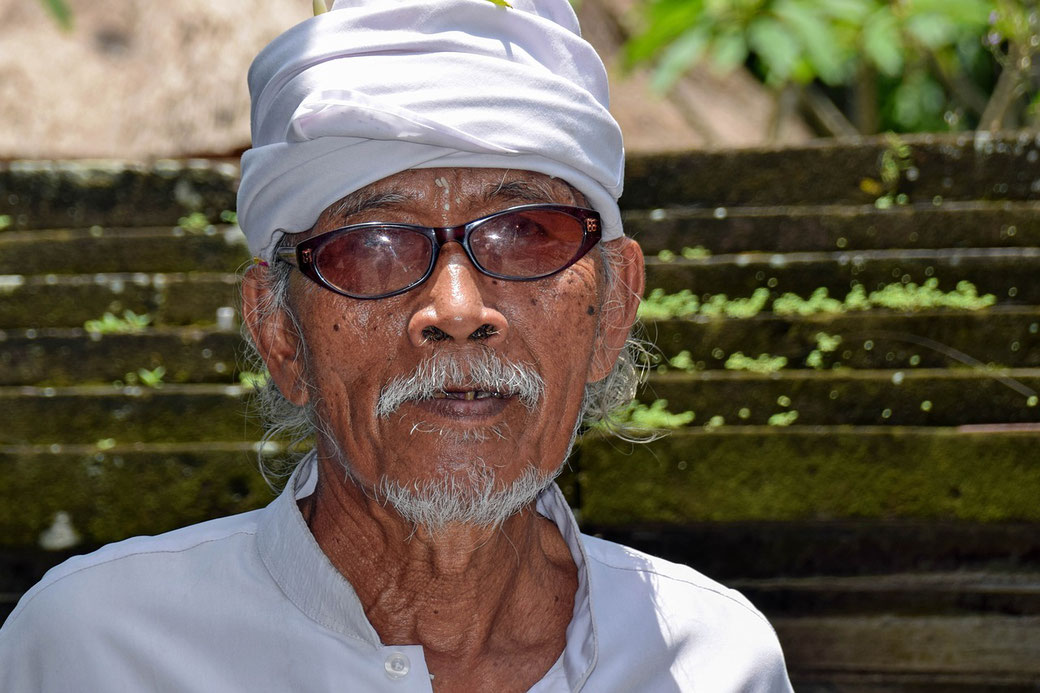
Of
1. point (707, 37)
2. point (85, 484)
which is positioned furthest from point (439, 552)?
point (707, 37)

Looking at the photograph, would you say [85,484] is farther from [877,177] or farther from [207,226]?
[877,177]

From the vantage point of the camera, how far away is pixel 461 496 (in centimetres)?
187

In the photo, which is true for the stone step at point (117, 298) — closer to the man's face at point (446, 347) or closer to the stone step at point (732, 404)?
the stone step at point (732, 404)

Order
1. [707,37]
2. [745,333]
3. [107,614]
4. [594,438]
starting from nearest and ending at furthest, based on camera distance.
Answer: [107,614] → [594,438] → [745,333] → [707,37]

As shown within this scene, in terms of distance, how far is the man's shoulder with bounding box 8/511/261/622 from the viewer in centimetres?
186

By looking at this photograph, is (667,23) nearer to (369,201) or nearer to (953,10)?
(953,10)

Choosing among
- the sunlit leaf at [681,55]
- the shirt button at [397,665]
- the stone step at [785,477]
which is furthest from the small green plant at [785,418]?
the sunlit leaf at [681,55]

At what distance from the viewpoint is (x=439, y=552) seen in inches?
79.4

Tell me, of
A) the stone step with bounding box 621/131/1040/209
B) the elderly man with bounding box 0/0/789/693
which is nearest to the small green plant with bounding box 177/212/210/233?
the stone step with bounding box 621/131/1040/209

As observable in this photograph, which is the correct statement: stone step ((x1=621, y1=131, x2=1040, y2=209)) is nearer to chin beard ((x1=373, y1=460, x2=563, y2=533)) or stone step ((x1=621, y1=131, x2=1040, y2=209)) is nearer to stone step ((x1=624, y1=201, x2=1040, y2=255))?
stone step ((x1=624, y1=201, x2=1040, y2=255))

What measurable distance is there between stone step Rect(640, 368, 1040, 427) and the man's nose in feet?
6.35

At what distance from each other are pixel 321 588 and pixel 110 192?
12.1 feet

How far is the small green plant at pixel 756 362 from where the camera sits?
4.00 meters

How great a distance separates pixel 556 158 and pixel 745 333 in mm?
2273
